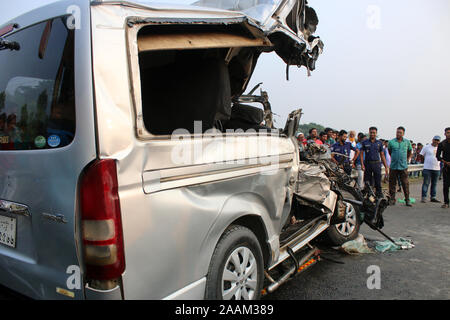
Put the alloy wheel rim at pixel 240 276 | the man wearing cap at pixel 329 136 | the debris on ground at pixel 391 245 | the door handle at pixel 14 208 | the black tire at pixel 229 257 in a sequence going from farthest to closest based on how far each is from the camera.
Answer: the man wearing cap at pixel 329 136, the debris on ground at pixel 391 245, the alloy wheel rim at pixel 240 276, the black tire at pixel 229 257, the door handle at pixel 14 208

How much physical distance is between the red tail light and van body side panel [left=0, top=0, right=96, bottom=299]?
0.06 metres

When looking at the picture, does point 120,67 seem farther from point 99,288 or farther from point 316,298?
point 316,298

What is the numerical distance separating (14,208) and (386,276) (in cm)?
364

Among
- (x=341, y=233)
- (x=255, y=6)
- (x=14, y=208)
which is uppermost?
(x=255, y=6)

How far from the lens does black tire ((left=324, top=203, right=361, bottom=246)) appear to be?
4.31m

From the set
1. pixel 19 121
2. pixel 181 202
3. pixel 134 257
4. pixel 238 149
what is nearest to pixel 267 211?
pixel 238 149

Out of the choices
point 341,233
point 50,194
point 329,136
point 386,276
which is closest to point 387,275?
point 386,276

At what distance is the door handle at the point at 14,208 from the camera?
180 cm

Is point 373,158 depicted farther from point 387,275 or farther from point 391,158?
point 387,275

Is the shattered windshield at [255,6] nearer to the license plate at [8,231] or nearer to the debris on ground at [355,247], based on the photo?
the license plate at [8,231]

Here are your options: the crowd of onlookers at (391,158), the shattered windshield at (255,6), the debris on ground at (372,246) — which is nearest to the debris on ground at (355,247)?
the debris on ground at (372,246)

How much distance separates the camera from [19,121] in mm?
1929

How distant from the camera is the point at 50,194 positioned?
5.44 ft

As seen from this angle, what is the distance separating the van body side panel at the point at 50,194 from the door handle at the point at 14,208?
0.9 inches
